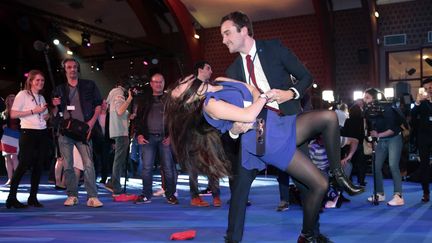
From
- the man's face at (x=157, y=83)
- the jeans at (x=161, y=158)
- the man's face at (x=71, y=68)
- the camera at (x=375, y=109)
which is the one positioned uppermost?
the man's face at (x=71, y=68)

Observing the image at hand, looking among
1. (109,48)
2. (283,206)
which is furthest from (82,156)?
(109,48)

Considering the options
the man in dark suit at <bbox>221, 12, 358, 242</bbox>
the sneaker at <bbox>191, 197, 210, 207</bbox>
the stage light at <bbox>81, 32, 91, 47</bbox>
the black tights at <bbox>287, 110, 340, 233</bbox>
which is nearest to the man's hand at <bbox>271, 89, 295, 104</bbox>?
the man in dark suit at <bbox>221, 12, 358, 242</bbox>

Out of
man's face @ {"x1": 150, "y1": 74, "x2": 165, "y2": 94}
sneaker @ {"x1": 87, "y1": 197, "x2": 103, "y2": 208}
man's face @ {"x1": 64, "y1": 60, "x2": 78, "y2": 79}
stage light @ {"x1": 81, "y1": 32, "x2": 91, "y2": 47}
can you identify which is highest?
stage light @ {"x1": 81, "y1": 32, "x2": 91, "y2": 47}

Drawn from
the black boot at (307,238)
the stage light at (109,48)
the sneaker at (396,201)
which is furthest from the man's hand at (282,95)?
the stage light at (109,48)

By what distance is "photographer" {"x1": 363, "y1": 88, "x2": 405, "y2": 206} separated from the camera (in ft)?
16.7

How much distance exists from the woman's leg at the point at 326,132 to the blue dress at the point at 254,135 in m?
0.11

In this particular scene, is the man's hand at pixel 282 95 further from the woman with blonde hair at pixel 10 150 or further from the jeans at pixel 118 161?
the woman with blonde hair at pixel 10 150

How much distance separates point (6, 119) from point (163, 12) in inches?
382

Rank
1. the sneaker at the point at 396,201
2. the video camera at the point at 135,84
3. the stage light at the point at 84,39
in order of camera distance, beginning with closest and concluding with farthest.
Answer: the sneaker at the point at 396,201 → the video camera at the point at 135,84 → the stage light at the point at 84,39

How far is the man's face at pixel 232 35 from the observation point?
2400 mm

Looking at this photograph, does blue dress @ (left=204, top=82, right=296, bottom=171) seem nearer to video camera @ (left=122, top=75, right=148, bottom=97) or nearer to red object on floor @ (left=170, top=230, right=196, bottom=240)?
red object on floor @ (left=170, top=230, right=196, bottom=240)

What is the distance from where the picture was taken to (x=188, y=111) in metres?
2.30

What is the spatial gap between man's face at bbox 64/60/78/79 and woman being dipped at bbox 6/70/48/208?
391mm

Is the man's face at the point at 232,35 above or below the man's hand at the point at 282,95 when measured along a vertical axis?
above
